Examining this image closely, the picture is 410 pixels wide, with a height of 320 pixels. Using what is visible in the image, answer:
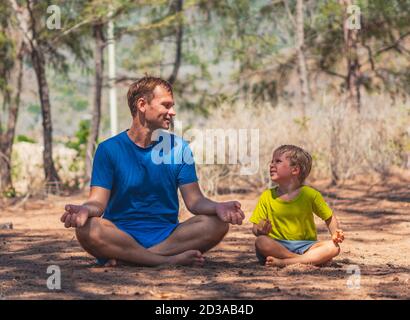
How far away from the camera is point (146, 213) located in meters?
5.65

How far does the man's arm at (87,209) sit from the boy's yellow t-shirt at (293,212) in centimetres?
86

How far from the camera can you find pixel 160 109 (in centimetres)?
557

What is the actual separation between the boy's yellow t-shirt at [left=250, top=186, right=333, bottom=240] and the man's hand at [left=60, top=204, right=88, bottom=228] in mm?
975

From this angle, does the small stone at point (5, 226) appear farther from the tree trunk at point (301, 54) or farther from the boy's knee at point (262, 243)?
the tree trunk at point (301, 54)

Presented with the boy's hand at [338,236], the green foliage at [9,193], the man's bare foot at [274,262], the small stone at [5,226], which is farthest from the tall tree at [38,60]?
the boy's hand at [338,236]

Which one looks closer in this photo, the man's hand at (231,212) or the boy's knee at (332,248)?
the man's hand at (231,212)

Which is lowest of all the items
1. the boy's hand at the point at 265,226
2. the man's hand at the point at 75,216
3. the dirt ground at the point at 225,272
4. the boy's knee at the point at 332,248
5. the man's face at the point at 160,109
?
the dirt ground at the point at 225,272

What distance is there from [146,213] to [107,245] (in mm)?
315

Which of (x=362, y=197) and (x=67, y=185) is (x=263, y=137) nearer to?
(x=362, y=197)

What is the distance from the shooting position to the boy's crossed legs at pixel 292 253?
5609mm

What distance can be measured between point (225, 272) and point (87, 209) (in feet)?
2.85

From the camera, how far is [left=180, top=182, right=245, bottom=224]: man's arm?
5402mm

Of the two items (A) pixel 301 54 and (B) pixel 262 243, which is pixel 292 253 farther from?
(A) pixel 301 54

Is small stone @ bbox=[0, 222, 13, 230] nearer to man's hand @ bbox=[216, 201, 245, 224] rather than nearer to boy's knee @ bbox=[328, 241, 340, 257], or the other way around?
man's hand @ bbox=[216, 201, 245, 224]
